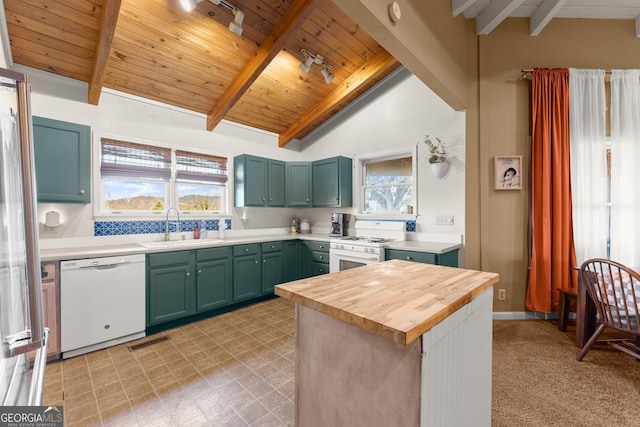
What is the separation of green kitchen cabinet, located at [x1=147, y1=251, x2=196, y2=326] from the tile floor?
215 mm

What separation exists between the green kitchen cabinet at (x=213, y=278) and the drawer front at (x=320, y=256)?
1.25 meters

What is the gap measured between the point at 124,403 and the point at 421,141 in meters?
3.94

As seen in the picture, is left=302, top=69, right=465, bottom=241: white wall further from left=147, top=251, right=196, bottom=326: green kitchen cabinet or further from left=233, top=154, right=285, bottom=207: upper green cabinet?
left=147, top=251, right=196, bottom=326: green kitchen cabinet

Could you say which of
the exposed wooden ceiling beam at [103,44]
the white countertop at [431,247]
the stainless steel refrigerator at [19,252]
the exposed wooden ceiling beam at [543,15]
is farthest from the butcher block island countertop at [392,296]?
the exposed wooden ceiling beam at [543,15]

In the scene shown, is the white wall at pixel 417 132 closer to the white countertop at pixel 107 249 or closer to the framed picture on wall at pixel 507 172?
the framed picture on wall at pixel 507 172

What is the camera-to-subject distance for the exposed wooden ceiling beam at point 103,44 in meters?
2.13

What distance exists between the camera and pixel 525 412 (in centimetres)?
173

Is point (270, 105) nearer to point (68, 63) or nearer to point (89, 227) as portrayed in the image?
point (68, 63)

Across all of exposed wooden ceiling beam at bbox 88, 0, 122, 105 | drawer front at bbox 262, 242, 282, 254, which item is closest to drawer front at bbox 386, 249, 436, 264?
drawer front at bbox 262, 242, 282, 254

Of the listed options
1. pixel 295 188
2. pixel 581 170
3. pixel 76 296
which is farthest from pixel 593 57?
pixel 76 296

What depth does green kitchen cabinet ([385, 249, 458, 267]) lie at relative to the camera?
287 centimetres

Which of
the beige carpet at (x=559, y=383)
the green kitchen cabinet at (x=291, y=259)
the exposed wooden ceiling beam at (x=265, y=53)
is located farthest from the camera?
the green kitchen cabinet at (x=291, y=259)

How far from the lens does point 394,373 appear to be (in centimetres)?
96

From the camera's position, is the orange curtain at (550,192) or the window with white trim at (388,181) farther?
the window with white trim at (388,181)
